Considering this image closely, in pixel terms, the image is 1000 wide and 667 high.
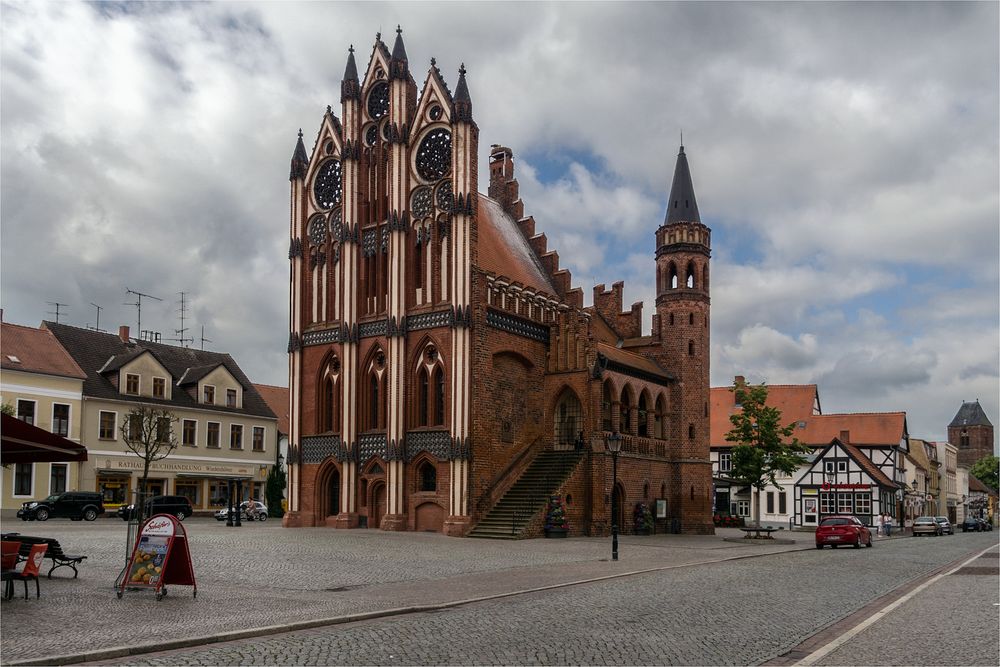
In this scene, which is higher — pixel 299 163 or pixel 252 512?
pixel 299 163

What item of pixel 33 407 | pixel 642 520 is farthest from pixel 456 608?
pixel 33 407

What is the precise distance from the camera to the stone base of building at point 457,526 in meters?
39.2

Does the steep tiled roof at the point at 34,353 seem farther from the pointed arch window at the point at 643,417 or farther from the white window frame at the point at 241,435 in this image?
the pointed arch window at the point at 643,417

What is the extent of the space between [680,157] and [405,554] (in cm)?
3164

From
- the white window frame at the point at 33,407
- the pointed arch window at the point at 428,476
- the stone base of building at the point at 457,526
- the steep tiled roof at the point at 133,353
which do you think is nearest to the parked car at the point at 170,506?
the white window frame at the point at 33,407

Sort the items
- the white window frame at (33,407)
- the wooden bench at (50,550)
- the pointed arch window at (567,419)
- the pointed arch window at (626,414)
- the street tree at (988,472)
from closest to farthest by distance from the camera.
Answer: the wooden bench at (50,550) < the pointed arch window at (567,419) < the pointed arch window at (626,414) < the white window frame at (33,407) < the street tree at (988,472)

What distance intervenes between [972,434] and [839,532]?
147141 millimetres

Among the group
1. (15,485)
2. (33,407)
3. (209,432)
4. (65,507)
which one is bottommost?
(65,507)

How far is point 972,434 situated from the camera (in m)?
168

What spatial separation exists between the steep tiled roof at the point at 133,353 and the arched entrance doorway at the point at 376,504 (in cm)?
2060

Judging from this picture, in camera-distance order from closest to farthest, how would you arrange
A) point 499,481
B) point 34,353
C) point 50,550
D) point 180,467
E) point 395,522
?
point 50,550, point 499,481, point 395,522, point 34,353, point 180,467

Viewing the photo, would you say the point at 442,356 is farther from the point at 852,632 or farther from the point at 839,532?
the point at 852,632

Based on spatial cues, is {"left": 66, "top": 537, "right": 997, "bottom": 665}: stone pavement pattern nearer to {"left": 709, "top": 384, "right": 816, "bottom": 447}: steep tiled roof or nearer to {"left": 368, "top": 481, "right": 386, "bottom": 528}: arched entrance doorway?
{"left": 368, "top": 481, "right": 386, "bottom": 528}: arched entrance doorway

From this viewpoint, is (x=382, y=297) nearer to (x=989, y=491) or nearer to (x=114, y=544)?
(x=114, y=544)
